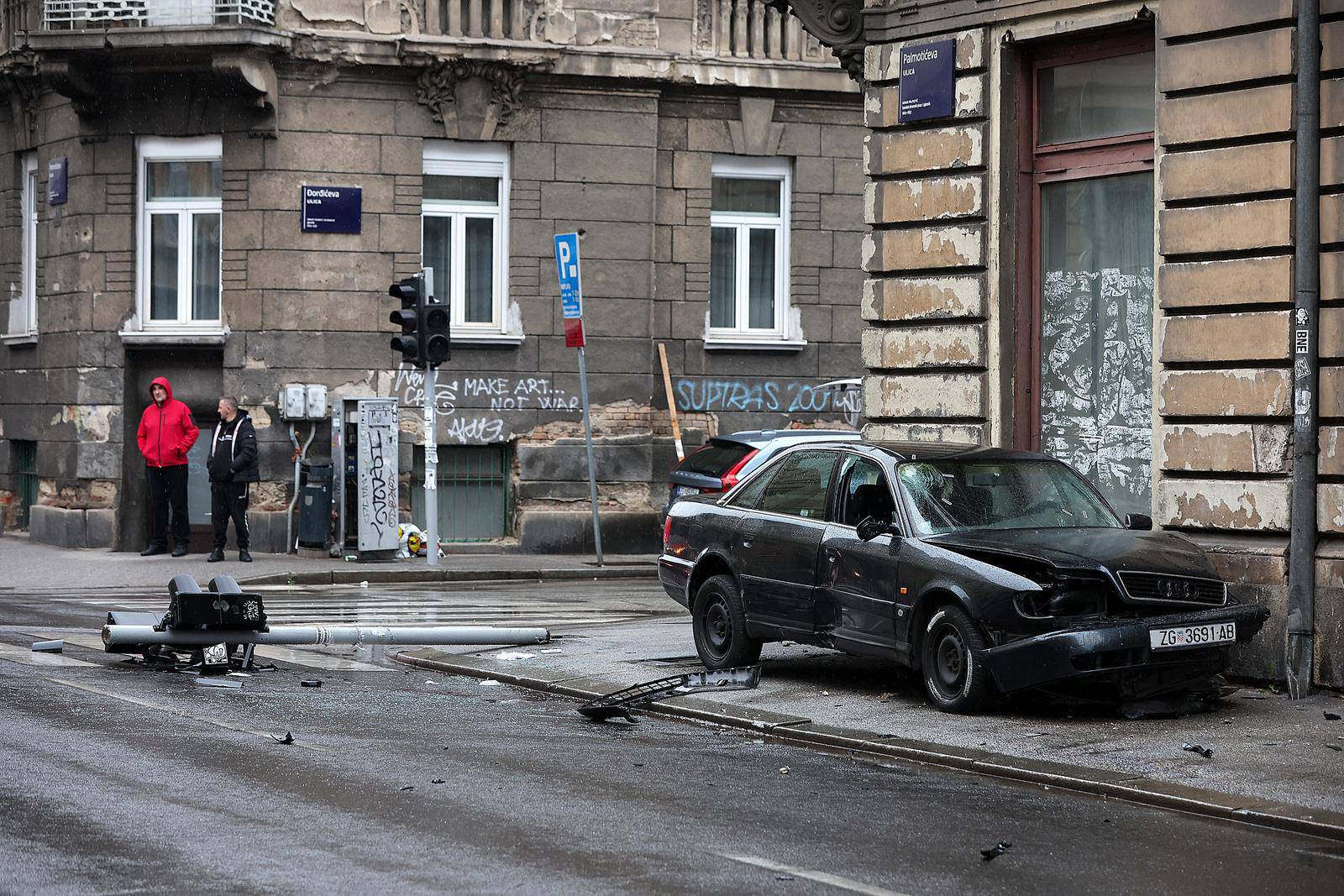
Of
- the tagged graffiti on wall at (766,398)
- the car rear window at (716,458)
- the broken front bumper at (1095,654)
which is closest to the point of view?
the broken front bumper at (1095,654)

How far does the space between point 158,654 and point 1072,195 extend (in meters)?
7.46

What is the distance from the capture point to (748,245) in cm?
2470

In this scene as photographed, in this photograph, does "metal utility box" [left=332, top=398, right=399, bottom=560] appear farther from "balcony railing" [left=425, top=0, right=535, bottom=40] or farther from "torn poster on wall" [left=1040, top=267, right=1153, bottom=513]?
"torn poster on wall" [left=1040, top=267, right=1153, bottom=513]

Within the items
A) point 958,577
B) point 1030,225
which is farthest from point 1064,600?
point 1030,225

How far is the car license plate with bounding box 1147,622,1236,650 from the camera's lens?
31.9 ft

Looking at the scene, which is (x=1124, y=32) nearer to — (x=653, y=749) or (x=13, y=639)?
(x=653, y=749)

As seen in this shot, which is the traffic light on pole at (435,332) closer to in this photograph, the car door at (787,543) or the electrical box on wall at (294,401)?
the electrical box on wall at (294,401)

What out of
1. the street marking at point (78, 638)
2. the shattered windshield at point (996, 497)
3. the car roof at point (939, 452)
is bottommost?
the street marking at point (78, 638)

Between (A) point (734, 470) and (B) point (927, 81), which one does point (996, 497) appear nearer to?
(B) point (927, 81)

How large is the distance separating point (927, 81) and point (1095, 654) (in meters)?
6.16

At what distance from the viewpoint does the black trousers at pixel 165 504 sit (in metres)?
22.1

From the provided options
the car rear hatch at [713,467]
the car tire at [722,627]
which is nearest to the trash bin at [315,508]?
the car rear hatch at [713,467]

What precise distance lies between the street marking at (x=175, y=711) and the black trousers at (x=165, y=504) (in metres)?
10.9

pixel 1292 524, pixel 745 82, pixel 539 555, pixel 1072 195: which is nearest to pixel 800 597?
pixel 1292 524
